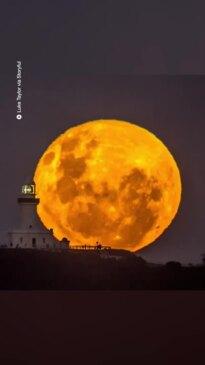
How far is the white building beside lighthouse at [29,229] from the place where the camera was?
142750 mm

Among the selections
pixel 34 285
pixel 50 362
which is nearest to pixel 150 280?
pixel 34 285

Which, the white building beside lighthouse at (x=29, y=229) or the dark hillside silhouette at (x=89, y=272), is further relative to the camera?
the white building beside lighthouse at (x=29, y=229)

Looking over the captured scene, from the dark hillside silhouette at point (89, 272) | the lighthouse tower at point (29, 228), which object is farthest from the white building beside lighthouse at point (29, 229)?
the dark hillside silhouette at point (89, 272)

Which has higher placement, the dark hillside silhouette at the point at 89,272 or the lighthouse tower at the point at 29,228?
the lighthouse tower at the point at 29,228

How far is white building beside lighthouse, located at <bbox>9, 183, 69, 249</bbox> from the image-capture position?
468 ft

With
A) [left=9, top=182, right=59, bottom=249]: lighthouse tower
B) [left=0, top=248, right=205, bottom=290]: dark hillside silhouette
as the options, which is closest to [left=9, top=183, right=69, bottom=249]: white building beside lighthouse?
[left=9, top=182, right=59, bottom=249]: lighthouse tower

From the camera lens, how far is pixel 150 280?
111 meters

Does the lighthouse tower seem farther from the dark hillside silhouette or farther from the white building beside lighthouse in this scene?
the dark hillside silhouette

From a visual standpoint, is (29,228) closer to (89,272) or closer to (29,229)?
(29,229)

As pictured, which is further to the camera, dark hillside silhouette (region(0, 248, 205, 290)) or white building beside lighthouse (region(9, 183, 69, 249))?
white building beside lighthouse (region(9, 183, 69, 249))

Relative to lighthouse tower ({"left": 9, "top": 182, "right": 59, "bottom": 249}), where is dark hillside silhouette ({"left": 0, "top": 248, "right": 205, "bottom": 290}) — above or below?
below

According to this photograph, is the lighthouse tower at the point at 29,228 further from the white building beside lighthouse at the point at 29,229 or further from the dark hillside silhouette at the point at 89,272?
the dark hillside silhouette at the point at 89,272

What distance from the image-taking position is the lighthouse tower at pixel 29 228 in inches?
5620

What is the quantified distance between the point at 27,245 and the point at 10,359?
102 meters
